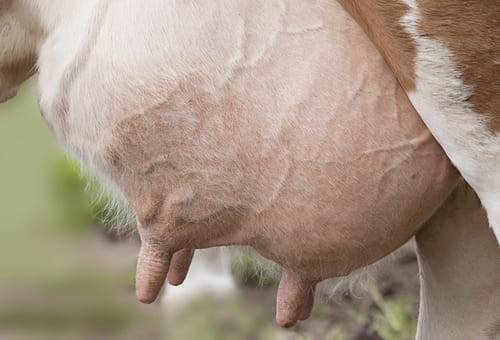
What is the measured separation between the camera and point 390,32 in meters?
1.51

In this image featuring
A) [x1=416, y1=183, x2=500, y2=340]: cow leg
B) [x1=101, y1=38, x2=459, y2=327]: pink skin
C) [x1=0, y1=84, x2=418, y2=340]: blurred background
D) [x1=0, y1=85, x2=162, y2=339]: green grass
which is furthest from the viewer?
[x1=0, y1=85, x2=162, y2=339]: green grass

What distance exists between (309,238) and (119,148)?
0.84 feet

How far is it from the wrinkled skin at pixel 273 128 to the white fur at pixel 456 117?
0.20ft

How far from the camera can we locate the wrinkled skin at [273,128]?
5.13ft

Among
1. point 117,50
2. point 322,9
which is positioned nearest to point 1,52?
point 117,50

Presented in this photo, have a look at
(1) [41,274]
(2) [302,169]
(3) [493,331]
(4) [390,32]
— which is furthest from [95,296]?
(4) [390,32]

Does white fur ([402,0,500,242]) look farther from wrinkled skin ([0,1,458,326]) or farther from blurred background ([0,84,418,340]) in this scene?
blurred background ([0,84,418,340])

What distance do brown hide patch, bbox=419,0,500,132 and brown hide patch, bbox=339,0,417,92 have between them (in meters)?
0.03

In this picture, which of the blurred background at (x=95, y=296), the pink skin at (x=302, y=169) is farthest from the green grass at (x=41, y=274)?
the pink skin at (x=302, y=169)

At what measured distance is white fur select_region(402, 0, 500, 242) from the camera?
1.47 meters

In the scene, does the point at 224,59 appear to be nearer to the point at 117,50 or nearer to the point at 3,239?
the point at 117,50

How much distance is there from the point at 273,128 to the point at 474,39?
0.87 feet

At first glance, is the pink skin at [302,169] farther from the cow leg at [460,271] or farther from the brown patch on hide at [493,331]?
the brown patch on hide at [493,331]

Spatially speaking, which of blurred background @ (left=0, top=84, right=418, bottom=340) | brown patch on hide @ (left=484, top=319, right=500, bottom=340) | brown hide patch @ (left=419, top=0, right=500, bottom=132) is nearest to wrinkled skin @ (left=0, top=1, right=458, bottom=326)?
brown hide patch @ (left=419, top=0, right=500, bottom=132)
